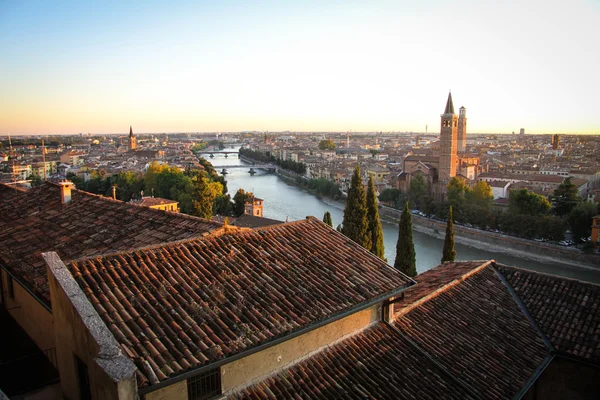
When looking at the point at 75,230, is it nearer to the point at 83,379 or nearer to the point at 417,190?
the point at 83,379

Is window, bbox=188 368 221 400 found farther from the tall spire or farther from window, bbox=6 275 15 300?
the tall spire

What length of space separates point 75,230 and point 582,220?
70.8 ft

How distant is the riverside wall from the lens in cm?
1866

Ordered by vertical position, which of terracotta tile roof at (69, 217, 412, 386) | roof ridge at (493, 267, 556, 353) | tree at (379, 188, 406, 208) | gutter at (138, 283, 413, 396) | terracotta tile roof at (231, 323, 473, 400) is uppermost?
terracotta tile roof at (69, 217, 412, 386)

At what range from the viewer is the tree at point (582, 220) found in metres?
19.9

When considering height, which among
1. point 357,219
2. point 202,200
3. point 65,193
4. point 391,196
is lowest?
point 391,196

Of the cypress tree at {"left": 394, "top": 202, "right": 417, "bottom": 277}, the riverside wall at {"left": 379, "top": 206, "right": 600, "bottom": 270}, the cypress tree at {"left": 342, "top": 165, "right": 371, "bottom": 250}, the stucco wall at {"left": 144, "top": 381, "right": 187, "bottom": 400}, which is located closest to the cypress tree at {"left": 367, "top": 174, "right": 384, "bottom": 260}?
the cypress tree at {"left": 342, "top": 165, "right": 371, "bottom": 250}

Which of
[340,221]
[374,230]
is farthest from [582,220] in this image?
[374,230]

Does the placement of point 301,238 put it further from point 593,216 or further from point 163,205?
point 593,216

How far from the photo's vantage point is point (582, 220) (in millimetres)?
19875

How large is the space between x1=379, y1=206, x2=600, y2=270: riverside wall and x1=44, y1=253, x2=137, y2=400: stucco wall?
20571mm

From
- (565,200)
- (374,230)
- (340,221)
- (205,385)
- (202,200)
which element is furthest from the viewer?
(340,221)

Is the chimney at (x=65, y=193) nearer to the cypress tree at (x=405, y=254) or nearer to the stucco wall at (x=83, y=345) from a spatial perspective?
the stucco wall at (x=83, y=345)

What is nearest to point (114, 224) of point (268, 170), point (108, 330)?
point (108, 330)
